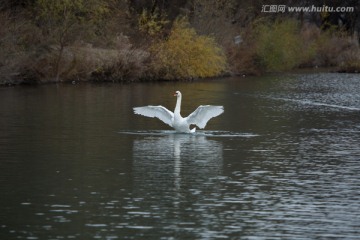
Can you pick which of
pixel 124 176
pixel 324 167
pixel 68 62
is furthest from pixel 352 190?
pixel 68 62

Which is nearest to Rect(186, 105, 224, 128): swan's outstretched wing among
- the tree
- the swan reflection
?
the swan reflection

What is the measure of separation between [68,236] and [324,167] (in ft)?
25.8

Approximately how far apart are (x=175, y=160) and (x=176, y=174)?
6.23ft

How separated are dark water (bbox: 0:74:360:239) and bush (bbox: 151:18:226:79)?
714 inches

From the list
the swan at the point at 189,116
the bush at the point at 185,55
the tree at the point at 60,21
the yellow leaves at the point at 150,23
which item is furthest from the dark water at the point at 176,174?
the yellow leaves at the point at 150,23

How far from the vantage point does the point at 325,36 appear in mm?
77688

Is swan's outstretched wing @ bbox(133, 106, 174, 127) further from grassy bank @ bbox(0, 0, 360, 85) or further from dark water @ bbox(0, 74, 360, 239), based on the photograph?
grassy bank @ bbox(0, 0, 360, 85)

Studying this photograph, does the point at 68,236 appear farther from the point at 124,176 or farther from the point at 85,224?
the point at 124,176

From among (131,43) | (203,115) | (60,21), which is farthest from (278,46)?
(203,115)

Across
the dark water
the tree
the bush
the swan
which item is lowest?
the dark water

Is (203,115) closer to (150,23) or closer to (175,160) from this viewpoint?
(175,160)

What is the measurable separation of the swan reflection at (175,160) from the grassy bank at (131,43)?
2184cm

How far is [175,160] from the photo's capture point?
66.1 feet

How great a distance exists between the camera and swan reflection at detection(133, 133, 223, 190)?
1755cm
